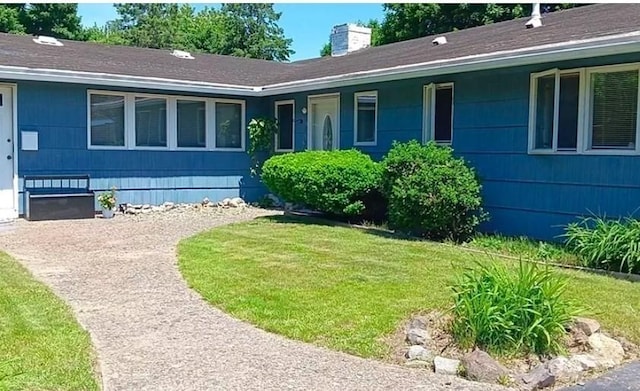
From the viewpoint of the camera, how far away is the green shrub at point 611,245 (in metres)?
6.98

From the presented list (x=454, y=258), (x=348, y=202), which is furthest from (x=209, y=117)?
(x=454, y=258)

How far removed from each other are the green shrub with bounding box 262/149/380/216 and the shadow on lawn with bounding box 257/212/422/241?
28 cm

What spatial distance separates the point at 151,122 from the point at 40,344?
29.8 feet

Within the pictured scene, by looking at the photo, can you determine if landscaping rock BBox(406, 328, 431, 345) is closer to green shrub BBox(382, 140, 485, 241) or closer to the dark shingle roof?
green shrub BBox(382, 140, 485, 241)

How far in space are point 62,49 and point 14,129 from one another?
291 centimetres

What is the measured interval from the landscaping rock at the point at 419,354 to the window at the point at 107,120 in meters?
9.40

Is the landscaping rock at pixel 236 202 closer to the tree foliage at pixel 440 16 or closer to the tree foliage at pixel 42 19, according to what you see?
the tree foliage at pixel 440 16

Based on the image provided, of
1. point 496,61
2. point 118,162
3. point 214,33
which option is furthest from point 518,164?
point 214,33

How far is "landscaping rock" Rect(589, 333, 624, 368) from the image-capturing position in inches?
173

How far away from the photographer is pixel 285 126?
1443 centimetres

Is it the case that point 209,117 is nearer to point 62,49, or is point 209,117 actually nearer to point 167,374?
point 62,49

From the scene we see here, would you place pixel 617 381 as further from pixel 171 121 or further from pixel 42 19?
pixel 42 19

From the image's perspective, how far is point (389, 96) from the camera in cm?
1151

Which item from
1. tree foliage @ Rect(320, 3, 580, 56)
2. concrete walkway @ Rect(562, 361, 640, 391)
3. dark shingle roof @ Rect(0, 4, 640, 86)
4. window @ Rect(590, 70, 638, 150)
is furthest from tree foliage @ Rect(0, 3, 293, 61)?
concrete walkway @ Rect(562, 361, 640, 391)
